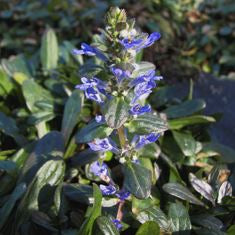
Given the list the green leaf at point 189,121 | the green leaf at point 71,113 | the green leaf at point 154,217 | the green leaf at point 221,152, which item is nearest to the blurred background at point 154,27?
the green leaf at point 189,121

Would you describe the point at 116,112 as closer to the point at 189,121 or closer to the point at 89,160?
the point at 89,160

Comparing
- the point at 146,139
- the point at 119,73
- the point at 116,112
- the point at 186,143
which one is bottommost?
the point at 186,143

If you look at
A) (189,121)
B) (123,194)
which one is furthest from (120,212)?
(189,121)

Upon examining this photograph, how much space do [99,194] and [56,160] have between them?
0.60 metres

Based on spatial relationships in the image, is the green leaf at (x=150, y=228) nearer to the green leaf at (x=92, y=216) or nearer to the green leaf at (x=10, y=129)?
the green leaf at (x=92, y=216)

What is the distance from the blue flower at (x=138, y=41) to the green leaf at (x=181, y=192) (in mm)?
829

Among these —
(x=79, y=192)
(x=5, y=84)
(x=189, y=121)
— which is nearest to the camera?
(x=79, y=192)

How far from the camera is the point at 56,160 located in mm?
2535

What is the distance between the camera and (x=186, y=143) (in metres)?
2.91

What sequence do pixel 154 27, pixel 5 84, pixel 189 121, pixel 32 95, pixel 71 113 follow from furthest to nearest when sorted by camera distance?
pixel 154 27
pixel 5 84
pixel 32 95
pixel 189 121
pixel 71 113

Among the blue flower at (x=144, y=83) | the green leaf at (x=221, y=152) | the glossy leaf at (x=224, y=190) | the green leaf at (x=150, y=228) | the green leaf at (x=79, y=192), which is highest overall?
the blue flower at (x=144, y=83)

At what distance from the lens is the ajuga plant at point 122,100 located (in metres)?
1.99

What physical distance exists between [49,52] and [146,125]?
180cm

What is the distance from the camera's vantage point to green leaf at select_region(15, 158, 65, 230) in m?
2.38
